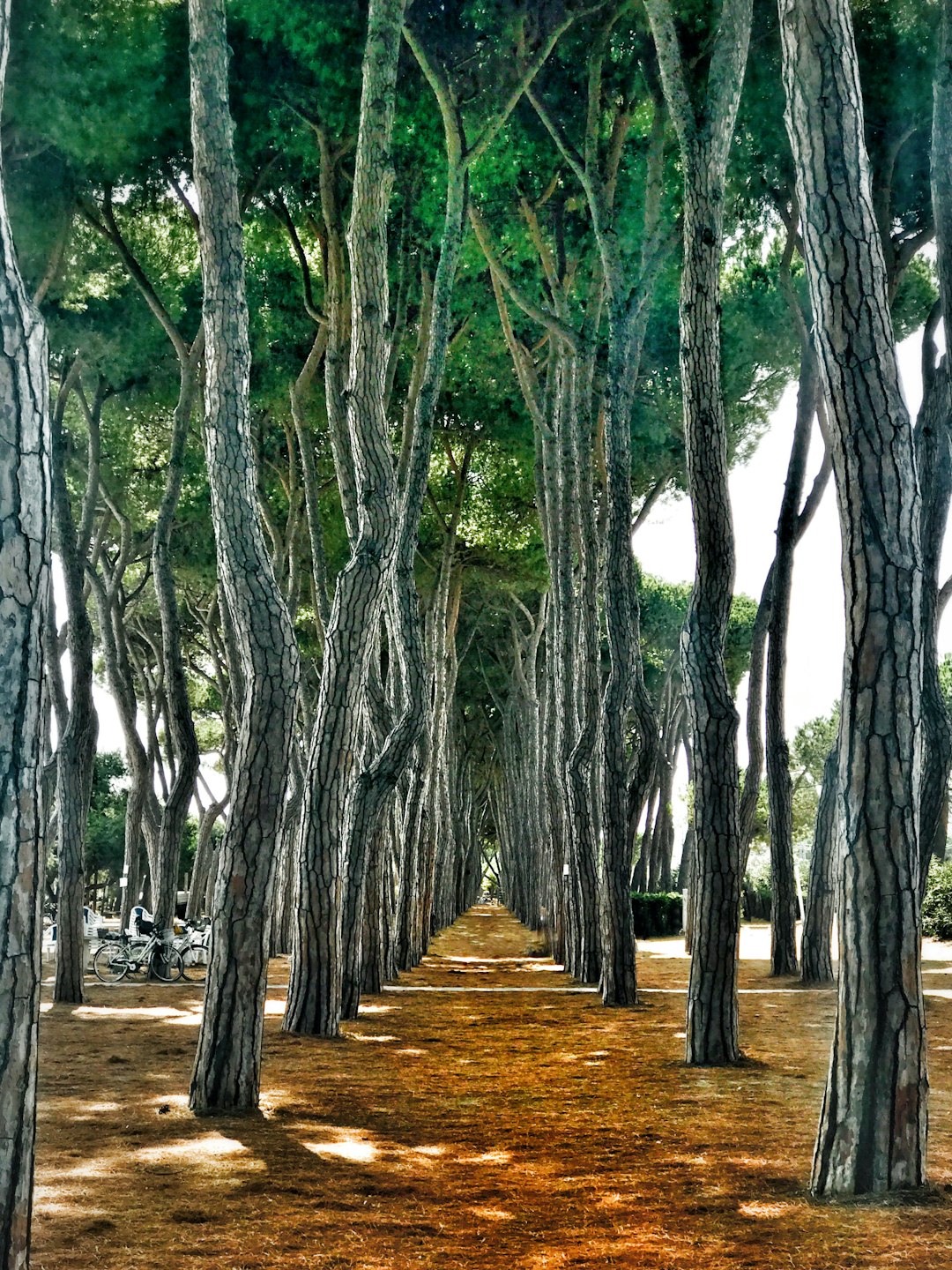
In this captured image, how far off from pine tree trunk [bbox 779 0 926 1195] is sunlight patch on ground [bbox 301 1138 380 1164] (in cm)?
214

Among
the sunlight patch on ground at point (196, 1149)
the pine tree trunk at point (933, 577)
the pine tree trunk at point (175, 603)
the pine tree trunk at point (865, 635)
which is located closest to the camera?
the pine tree trunk at point (865, 635)

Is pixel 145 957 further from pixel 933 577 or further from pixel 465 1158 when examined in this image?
pixel 465 1158

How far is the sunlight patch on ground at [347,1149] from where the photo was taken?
589 centimetres

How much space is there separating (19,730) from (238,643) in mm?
4502

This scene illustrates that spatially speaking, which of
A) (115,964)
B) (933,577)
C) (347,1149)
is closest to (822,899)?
(933,577)

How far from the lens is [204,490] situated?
816 inches

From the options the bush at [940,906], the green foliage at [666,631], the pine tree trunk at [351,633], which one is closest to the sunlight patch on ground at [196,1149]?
the pine tree trunk at [351,633]

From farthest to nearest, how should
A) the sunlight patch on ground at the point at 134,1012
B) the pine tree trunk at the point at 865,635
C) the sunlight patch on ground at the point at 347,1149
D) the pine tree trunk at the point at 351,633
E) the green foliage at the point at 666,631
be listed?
1. the green foliage at the point at 666,631
2. the sunlight patch on ground at the point at 134,1012
3. the pine tree trunk at the point at 351,633
4. the sunlight patch on ground at the point at 347,1149
5. the pine tree trunk at the point at 865,635

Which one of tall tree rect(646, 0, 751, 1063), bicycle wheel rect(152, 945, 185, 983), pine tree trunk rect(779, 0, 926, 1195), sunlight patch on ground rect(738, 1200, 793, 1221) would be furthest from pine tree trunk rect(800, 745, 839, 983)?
sunlight patch on ground rect(738, 1200, 793, 1221)

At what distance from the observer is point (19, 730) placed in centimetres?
303

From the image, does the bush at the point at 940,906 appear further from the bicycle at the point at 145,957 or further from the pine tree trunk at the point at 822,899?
the bicycle at the point at 145,957

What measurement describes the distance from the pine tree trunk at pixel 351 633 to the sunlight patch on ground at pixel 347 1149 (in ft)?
12.6

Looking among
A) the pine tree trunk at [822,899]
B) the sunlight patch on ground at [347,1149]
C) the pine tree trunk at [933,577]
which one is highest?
the pine tree trunk at [933,577]

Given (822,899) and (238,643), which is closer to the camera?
(238,643)
